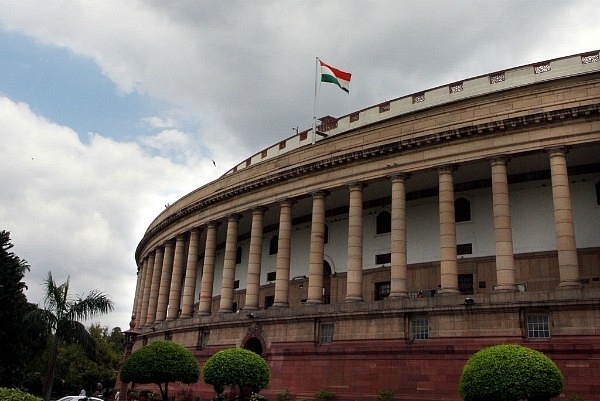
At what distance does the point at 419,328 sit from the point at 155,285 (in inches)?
1273

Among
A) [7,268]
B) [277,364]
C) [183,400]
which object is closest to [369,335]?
[277,364]

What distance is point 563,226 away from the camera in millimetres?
27500

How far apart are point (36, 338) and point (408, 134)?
80.5 feet

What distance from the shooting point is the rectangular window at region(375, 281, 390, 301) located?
122 feet

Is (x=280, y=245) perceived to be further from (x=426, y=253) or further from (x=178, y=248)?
(x=178, y=248)

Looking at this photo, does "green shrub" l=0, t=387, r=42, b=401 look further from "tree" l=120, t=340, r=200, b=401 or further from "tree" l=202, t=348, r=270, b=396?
"tree" l=120, t=340, r=200, b=401

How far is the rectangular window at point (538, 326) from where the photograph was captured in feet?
85.1

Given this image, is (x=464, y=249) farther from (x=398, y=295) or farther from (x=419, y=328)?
(x=419, y=328)

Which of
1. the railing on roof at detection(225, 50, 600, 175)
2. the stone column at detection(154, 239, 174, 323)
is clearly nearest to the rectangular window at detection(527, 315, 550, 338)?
the railing on roof at detection(225, 50, 600, 175)

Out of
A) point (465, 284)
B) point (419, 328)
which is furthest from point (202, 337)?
point (465, 284)

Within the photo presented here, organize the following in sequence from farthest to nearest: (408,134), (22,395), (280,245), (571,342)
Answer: (280,245) → (408,134) → (571,342) → (22,395)

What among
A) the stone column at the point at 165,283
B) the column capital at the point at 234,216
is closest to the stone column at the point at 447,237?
the column capital at the point at 234,216

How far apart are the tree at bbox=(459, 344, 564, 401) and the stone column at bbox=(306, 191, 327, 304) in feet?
50.8

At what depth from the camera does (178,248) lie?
5050 centimetres
